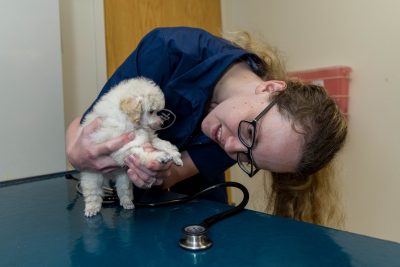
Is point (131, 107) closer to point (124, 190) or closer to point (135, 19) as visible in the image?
point (124, 190)

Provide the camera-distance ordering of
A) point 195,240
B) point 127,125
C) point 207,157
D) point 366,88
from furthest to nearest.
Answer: point 366,88
point 207,157
point 127,125
point 195,240

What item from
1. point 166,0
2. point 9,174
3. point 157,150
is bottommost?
point 9,174

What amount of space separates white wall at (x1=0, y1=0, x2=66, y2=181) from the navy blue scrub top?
568 millimetres

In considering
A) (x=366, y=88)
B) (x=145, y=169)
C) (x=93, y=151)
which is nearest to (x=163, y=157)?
(x=145, y=169)

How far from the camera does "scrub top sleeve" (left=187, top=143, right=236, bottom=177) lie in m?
0.93

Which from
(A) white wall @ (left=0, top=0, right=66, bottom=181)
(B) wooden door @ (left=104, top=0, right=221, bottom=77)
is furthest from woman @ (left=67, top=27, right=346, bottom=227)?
(B) wooden door @ (left=104, top=0, right=221, bottom=77)

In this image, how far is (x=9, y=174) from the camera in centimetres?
124

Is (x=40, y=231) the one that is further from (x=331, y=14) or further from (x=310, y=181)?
(x=331, y=14)

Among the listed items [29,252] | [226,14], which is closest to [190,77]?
[29,252]

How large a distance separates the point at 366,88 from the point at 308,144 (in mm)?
1008

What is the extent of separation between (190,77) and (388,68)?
1.04 meters

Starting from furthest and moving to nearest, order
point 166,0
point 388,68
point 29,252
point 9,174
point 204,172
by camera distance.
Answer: point 166,0, point 388,68, point 9,174, point 204,172, point 29,252

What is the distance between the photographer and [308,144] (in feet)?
2.32

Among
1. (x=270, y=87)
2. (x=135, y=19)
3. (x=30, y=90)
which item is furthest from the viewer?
(x=135, y=19)
